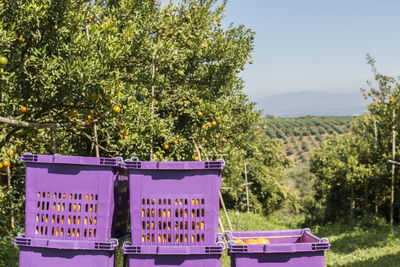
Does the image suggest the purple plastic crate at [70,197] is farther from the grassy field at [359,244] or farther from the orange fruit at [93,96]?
the grassy field at [359,244]

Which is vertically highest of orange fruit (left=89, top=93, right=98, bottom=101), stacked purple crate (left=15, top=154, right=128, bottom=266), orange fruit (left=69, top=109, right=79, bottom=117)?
orange fruit (left=89, top=93, right=98, bottom=101)

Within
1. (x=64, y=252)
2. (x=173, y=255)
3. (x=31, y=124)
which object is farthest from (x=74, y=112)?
(x=173, y=255)

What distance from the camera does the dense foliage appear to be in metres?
12.2

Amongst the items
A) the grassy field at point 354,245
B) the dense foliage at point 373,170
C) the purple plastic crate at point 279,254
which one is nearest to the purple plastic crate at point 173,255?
the purple plastic crate at point 279,254

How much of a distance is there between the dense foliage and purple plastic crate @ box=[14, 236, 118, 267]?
35.7 feet

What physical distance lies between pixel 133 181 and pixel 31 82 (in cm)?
213

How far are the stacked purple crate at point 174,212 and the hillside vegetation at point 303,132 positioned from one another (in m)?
61.6

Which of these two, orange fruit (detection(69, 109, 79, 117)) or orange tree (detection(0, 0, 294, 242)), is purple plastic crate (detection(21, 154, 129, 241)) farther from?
orange fruit (detection(69, 109, 79, 117))

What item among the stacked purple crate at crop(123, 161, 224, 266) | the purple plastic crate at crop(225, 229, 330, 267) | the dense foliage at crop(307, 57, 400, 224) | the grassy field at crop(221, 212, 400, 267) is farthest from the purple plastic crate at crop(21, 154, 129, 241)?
the dense foliage at crop(307, 57, 400, 224)

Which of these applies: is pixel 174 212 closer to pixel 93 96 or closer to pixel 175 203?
pixel 175 203

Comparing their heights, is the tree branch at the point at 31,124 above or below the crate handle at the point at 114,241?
above

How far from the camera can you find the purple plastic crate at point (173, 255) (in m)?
2.86

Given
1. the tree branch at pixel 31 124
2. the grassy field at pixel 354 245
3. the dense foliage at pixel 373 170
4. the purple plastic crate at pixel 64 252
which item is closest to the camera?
the purple plastic crate at pixel 64 252

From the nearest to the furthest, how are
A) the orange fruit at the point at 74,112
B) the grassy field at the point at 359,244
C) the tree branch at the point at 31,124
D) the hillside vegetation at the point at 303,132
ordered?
the tree branch at the point at 31,124, the orange fruit at the point at 74,112, the grassy field at the point at 359,244, the hillside vegetation at the point at 303,132
